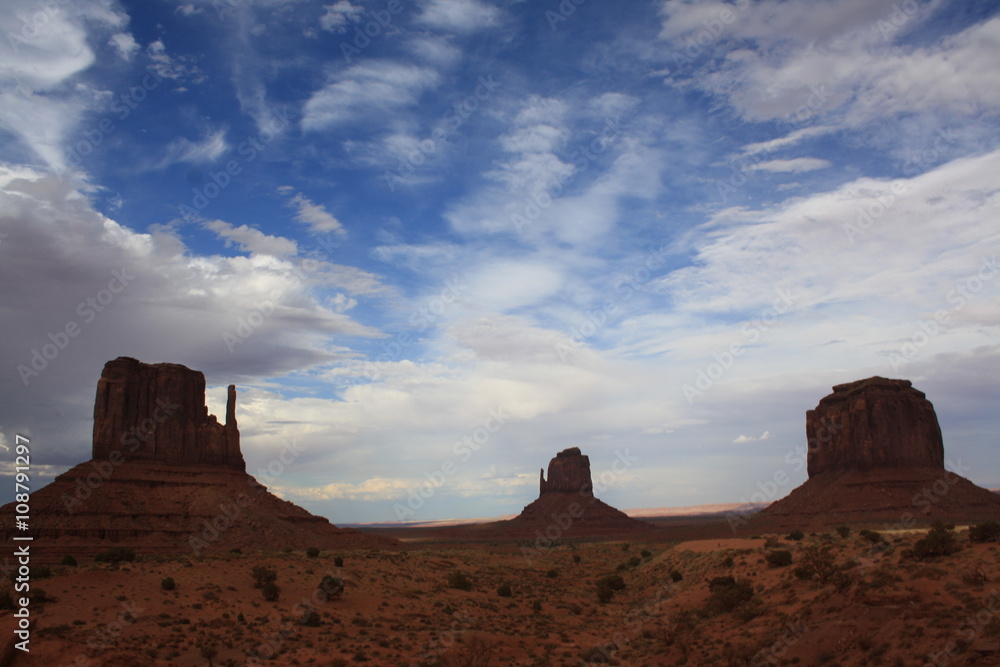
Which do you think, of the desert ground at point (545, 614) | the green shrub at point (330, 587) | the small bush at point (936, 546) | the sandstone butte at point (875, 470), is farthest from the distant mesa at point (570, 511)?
the small bush at point (936, 546)

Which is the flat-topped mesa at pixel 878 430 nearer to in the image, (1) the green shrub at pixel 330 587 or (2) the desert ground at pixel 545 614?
(2) the desert ground at pixel 545 614

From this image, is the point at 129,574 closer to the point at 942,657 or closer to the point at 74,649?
the point at 74,649

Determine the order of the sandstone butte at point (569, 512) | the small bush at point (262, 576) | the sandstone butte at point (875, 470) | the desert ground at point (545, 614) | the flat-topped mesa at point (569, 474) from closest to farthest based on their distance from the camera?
the desert ground at point (545, 614) → the small bush at point (262, 576) → the sandstone butte at point (875, 470) → the sandstone butte at point (569, 512) → the flat-topped mesa at point (569, 474)

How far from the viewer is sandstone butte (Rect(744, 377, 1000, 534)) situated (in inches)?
3226

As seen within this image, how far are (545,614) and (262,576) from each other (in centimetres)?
1600

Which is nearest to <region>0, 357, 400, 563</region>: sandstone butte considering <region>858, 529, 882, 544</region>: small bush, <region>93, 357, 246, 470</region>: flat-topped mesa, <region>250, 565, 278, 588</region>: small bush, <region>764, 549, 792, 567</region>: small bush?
<region>93, 357, 246, 470</region>: flat-topped mesa

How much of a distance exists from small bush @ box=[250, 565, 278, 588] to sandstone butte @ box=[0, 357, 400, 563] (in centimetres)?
2718

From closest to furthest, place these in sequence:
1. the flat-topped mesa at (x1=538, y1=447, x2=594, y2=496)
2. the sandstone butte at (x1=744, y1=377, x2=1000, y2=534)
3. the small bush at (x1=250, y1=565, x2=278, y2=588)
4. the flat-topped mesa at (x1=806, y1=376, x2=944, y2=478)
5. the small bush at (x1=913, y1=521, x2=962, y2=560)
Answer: the small bush at (x1=913, y1=521, x2=962, y2=560) → the small bush at (x1=250, y1=565, x2=278, y2=588) → the sandstone butte at (x1=744, y1=377, x2=1000, y2=534) → the flat-topped mesa at (x1=806, y1=376, x2=944, y2=478) → the flat-topped mesa at (x1=538, y1=447, x2=594, y2=496)

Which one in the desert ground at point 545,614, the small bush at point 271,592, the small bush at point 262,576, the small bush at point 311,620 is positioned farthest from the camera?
the small bush at point 262,576

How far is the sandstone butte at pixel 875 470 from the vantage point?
81.9m

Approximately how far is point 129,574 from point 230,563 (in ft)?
22.4

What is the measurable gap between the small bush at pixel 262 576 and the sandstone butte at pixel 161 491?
2718 cm

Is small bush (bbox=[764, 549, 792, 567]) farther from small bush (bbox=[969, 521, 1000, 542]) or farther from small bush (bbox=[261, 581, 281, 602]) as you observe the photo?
small bush (bbox=[261, 581, 281, 602])

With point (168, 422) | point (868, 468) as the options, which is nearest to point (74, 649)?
point (168, 422)
